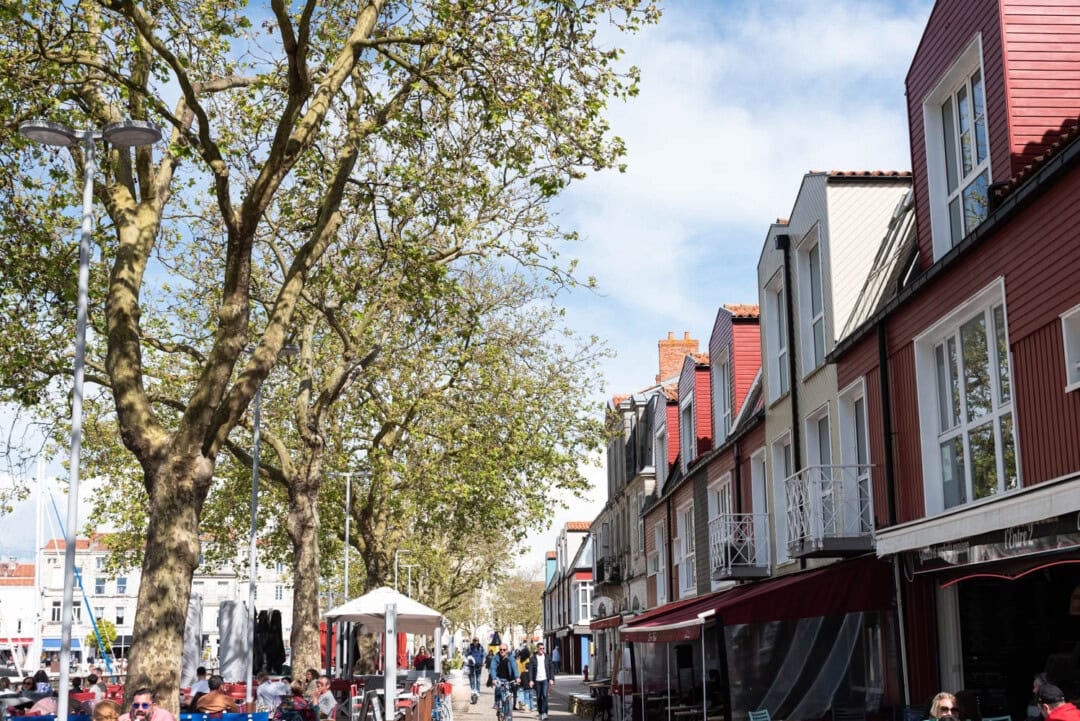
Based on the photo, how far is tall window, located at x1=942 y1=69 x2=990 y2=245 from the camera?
1316 cm

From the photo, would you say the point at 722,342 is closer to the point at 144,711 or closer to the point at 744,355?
the point at 744,355

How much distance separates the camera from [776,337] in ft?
70.0

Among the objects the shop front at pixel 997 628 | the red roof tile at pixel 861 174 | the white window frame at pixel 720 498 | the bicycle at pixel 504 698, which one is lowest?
the bicycle at pixel 504 698

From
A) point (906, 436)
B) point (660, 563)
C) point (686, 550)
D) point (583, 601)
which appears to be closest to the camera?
point (906, 436)

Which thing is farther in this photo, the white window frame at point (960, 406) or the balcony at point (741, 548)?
the balcony at point (741, 548)

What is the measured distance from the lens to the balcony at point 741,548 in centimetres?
2148

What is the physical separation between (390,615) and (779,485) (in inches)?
302

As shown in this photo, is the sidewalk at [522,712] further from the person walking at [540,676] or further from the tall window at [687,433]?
the tall window at [687,433]

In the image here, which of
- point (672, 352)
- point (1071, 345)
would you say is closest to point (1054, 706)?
point (1071, 345)

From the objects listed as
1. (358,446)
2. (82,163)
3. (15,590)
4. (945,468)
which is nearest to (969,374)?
(945,468)

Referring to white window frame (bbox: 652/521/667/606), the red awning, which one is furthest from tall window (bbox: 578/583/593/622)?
the red awning

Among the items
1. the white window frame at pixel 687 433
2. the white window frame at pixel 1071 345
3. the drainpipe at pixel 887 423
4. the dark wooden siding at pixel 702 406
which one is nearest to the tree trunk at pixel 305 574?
the dark wooden siding at pixel 702 406

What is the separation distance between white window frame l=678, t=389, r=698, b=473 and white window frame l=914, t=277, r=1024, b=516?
1504cm

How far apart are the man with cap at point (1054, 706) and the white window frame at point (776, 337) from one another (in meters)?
11.1
